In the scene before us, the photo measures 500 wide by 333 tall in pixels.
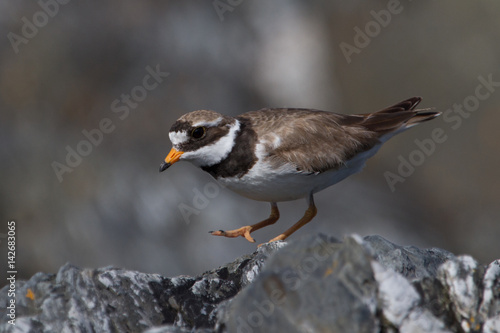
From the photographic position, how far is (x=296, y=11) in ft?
50.1

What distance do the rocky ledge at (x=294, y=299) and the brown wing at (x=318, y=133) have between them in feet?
8.55

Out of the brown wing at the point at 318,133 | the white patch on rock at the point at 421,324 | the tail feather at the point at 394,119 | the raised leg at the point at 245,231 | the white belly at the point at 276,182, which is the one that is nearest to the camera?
the white patch on rock at the point at 421,324

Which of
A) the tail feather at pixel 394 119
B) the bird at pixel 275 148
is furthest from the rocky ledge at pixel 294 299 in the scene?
the tail feather at pixel 394 119

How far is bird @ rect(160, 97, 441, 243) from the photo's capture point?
7.90 metres

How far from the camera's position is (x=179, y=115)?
524 inches

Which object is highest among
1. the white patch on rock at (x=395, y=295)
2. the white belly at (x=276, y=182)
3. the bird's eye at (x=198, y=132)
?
the bird's eye at (x=198, y=132)

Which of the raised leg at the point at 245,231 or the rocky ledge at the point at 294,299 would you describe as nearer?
the rocky ledge at the point at 294,299

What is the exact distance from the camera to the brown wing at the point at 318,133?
8.14 metres

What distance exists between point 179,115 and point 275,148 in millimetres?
5711

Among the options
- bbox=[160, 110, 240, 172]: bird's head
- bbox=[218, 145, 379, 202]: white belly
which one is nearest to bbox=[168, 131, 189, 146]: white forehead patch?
bbox=[160, 110, 240, 172]: bird's head

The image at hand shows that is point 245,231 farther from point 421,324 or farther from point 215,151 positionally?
point 421,324

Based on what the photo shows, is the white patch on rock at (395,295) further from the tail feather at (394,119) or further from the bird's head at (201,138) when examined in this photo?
the tail feather at (394,119)

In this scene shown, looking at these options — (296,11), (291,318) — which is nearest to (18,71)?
(296,11)

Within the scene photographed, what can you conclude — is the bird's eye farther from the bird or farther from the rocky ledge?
the rocky ledge
